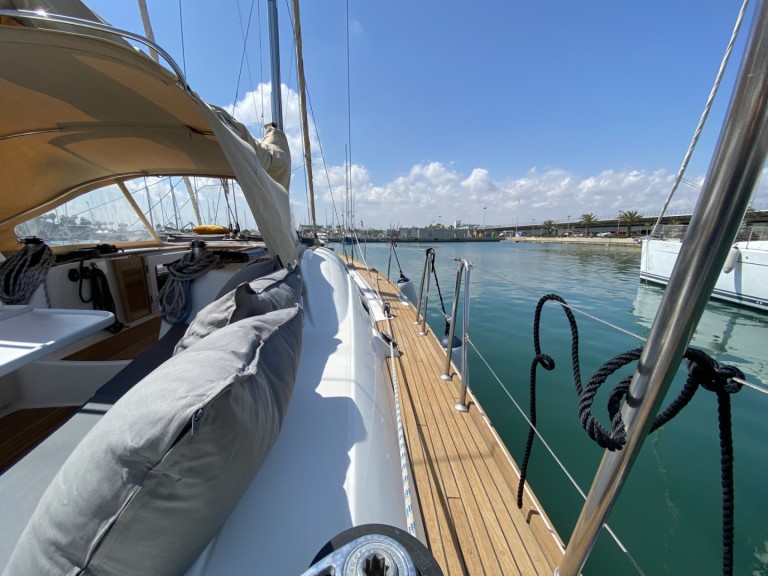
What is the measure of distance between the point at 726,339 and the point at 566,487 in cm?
658

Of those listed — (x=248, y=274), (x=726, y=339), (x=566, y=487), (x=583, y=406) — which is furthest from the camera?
(x=726, y=339)

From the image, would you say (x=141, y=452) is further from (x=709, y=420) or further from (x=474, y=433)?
(x=709, y=420)

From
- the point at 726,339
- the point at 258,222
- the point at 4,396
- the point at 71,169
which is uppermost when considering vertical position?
the point at 71,169

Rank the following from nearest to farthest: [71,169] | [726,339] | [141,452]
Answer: [141,452]
[71,169]
[726,339]

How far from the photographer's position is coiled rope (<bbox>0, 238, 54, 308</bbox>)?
2186mm

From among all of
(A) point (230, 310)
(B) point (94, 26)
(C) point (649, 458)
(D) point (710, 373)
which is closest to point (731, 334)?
(C) point (649, 458)

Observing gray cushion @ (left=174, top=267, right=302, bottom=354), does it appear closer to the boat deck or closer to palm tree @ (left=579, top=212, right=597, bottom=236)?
the boat deck

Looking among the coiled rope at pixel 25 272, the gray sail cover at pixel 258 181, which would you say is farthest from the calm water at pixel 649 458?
the coiled rope at pixel 25 272

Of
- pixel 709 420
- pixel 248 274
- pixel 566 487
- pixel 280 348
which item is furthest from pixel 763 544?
pixel 248 274

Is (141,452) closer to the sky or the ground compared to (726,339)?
closer to the sky

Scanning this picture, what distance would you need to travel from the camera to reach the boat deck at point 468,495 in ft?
3.70

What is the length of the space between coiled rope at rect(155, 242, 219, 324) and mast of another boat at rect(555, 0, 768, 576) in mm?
2681

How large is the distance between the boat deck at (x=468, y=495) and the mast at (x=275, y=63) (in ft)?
14.5

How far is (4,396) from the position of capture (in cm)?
172
